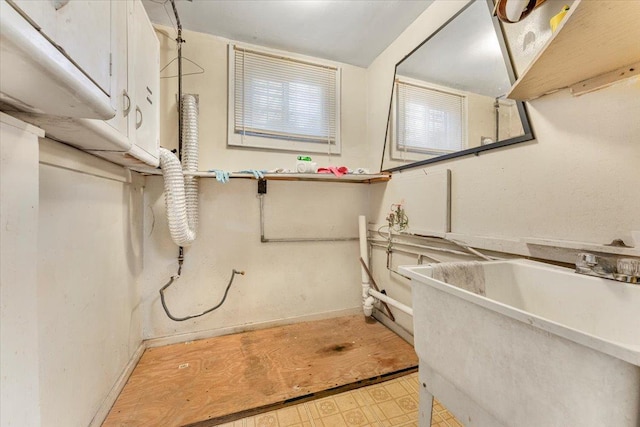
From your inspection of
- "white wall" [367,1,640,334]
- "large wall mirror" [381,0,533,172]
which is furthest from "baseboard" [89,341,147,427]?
"large wall mirror" [381,0,533,172]

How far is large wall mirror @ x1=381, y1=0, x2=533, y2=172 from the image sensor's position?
1.24 metres

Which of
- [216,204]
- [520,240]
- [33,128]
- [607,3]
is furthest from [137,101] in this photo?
[520,240]

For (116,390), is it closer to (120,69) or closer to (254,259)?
(254,259)

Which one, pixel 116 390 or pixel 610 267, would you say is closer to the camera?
pixel 610 267

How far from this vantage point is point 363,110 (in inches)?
97.2

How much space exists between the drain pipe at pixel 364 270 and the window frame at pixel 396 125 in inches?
25.2

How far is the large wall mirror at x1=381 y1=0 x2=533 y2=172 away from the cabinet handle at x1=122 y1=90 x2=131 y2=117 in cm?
169

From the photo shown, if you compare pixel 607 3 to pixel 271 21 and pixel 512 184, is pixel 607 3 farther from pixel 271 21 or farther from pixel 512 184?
pixel 271 21

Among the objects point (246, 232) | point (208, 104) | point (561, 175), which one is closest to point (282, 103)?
point (208, 104)

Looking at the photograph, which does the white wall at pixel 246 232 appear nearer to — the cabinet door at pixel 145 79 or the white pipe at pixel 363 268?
the white pipe at pixel 363 268

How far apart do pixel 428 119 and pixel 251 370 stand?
6.78 feet

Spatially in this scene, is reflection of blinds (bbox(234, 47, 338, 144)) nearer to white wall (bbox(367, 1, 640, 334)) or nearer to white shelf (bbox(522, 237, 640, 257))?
white wall (bbox(367, 1, 640, 334))

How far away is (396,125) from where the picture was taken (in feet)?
6.69

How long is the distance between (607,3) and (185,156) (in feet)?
6.69
